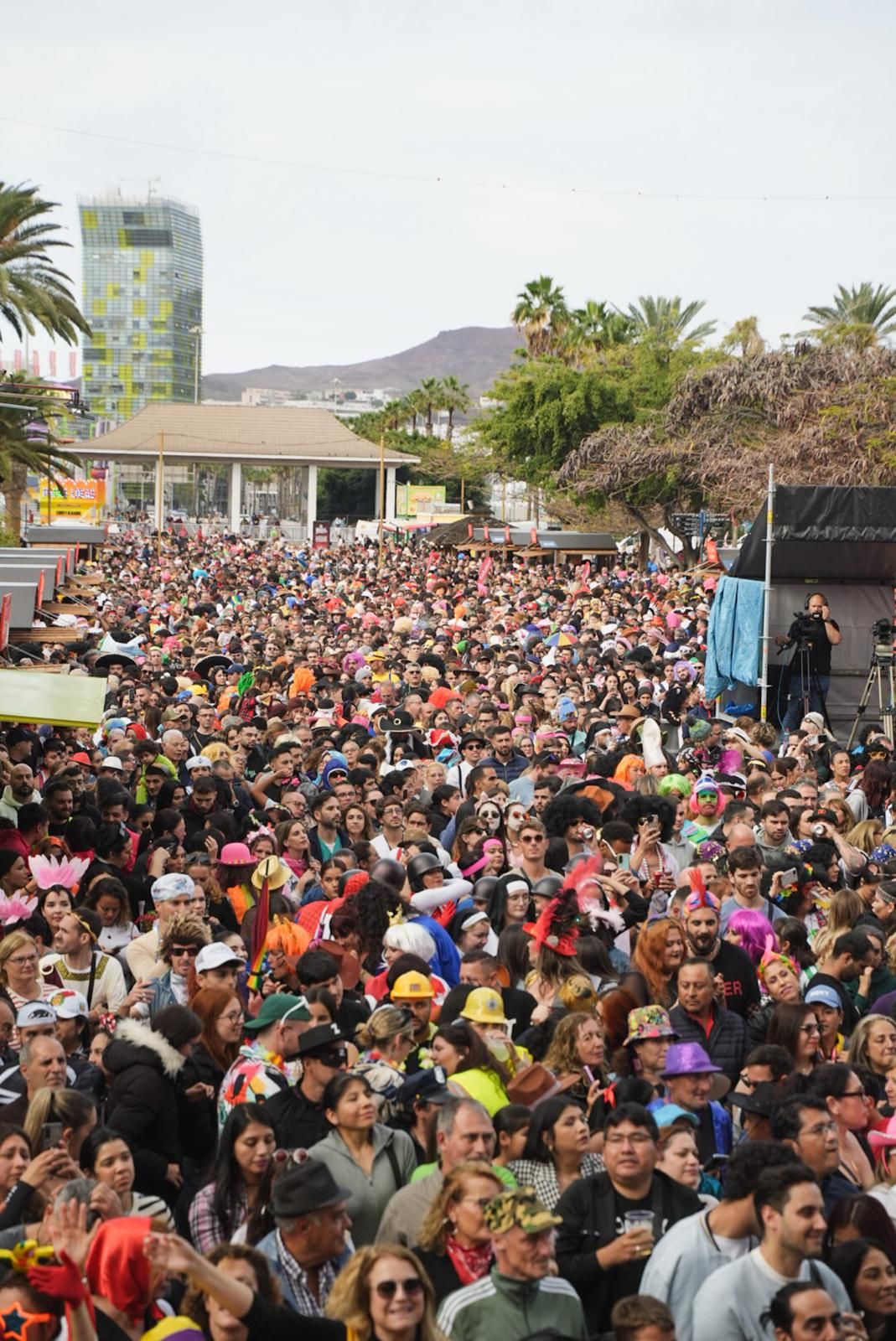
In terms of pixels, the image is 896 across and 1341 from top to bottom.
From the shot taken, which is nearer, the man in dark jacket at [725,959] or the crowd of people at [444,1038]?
the crowd of people at [444,1038]

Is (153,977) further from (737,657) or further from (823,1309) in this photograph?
(737,657)

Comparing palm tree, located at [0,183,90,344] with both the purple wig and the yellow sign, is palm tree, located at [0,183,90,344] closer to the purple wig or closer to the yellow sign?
the purple wig

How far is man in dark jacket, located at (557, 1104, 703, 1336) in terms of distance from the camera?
4.95m

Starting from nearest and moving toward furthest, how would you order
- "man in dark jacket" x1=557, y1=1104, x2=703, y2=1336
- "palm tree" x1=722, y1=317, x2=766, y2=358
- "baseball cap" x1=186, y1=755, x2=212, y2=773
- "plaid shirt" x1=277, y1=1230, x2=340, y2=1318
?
"plaid shirt" x1=277, y1=1230, x2=340, y2=1318 → "man in dark jacket" x1=557, y1=1104, x2=703, y2=1336 → "baseball cap" x1=186, y1=755, x2=212, y2=773 → "palm tree" x1=722, y1=317, x2=766, y2=358

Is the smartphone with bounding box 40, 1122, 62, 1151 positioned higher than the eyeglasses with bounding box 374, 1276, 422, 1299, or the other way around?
the eyeglasses with bounding box 374, 1276, 422, 1299

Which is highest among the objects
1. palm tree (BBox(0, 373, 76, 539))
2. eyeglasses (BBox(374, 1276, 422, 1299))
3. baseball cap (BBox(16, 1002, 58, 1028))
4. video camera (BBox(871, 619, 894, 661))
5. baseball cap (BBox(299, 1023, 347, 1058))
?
palm tree (BBox(0, 373, 76, 539))

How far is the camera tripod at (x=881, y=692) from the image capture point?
60.3 ft

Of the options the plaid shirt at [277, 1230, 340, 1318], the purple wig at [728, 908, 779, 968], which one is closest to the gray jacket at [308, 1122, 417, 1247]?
the plaid shirt at [277, 1230, 340, 1318]

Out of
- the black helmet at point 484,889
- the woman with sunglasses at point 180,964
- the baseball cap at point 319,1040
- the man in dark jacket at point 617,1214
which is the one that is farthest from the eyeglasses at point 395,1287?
the black helmet at point 484,889

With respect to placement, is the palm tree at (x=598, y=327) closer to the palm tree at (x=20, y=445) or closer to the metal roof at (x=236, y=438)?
the metal roof at (x=236, y=438)

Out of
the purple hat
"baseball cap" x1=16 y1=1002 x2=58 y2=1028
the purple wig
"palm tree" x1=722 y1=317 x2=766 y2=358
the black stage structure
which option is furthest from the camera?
"palm tree" x1=722 y1=317 x2=766 y2=358

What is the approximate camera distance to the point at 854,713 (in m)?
20.5

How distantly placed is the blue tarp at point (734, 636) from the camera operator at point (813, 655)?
0.38 metres

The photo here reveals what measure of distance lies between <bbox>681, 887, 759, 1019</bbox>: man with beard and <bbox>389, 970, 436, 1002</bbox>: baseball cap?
5.31 feet
